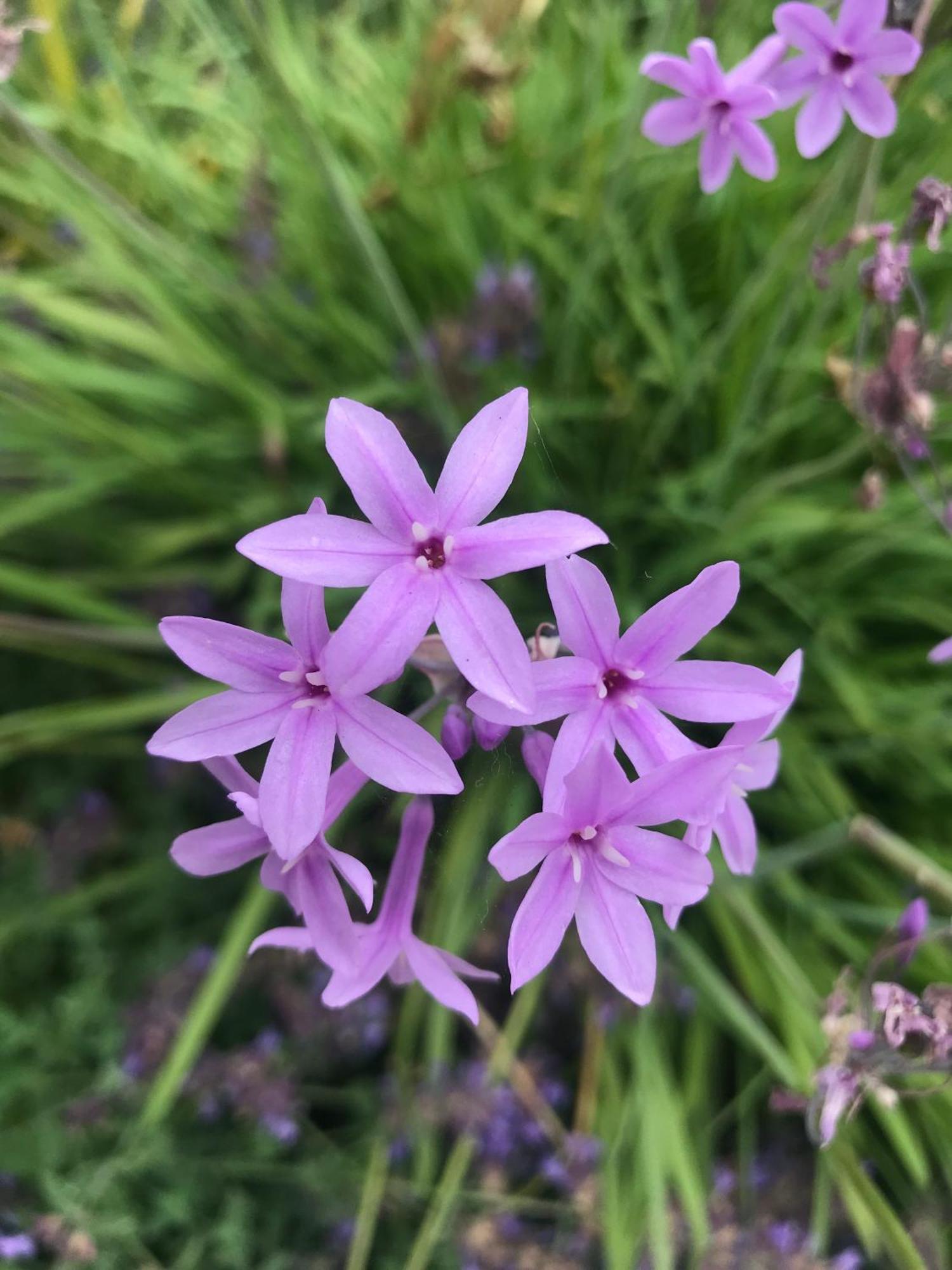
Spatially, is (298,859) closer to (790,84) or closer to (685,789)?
(685,789)

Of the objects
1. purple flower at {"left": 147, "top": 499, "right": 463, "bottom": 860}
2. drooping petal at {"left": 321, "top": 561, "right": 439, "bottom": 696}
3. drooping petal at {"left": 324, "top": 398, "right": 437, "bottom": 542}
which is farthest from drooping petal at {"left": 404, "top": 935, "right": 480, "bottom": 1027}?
drooping petal at {"left": 324, "top": 398, "right": 437, "bottom": 542}

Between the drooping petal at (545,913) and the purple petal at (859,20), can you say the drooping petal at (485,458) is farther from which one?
the purple petal at (859,20)

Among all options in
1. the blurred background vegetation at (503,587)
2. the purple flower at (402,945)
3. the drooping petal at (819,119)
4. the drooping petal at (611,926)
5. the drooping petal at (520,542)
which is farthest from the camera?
the blurred background vegetation at (503,587)

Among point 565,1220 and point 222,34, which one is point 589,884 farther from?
point 222,34

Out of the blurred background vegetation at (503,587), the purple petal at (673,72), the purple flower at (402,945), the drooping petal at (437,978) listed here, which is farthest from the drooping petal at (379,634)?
the purple petal at (673,72)

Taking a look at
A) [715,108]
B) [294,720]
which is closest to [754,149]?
[715,108]

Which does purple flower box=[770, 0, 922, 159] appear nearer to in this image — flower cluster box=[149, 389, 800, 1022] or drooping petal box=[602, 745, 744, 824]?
flower cluster box=[149, 389, 800, 1022]

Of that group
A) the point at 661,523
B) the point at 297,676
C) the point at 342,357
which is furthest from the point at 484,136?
the point at 297,676
